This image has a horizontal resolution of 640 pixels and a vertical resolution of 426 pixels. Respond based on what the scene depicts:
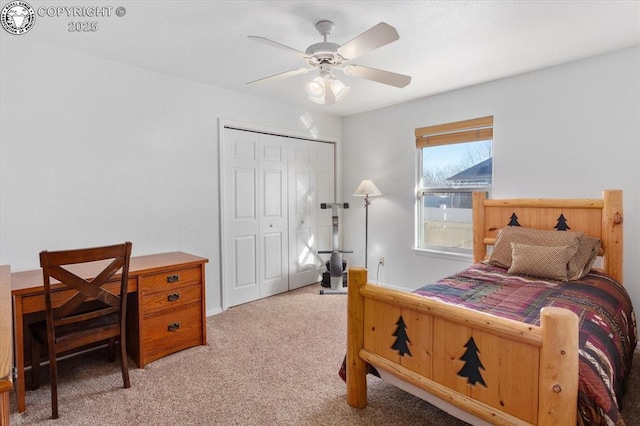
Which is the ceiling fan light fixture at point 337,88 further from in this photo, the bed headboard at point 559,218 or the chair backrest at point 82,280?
the bed headboard at point 559,218

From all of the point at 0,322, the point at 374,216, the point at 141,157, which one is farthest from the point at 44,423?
the point at 374,216

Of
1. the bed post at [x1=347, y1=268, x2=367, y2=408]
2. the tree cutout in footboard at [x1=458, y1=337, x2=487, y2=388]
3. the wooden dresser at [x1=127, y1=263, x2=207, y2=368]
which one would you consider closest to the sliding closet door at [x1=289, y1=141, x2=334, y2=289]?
the wooden dresser at [x1=127, y1=263, x2=207, y2=368]

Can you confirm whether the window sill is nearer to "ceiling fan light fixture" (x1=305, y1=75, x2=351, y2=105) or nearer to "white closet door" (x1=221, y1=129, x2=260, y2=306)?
"white closet door" (x1=221, y1=129, x2=260, y2=306)

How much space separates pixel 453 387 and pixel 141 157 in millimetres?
2987

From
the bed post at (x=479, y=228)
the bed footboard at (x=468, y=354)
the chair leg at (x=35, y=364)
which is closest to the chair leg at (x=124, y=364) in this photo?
the chair leg at (x=35, y=364)

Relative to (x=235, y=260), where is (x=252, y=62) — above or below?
above

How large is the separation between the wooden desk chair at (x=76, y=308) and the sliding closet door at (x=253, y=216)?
1492 mm

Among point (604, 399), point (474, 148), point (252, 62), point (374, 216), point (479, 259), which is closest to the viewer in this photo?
point (604, 399)

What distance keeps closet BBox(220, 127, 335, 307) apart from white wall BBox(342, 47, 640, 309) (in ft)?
2.42

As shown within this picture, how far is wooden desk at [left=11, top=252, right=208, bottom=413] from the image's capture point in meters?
2.42

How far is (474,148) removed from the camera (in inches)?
145

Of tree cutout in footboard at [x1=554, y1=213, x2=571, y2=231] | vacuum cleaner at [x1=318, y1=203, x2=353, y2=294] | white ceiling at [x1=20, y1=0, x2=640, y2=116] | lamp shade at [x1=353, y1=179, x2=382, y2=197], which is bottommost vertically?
vacuum cleaner at [x1=318, y1=203, x2=353, y2=294]

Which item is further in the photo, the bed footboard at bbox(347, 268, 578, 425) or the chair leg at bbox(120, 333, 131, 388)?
the chair leg at bbox(120, 333, 131, 388)

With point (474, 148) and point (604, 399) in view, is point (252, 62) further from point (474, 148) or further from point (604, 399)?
point (604, 399)
